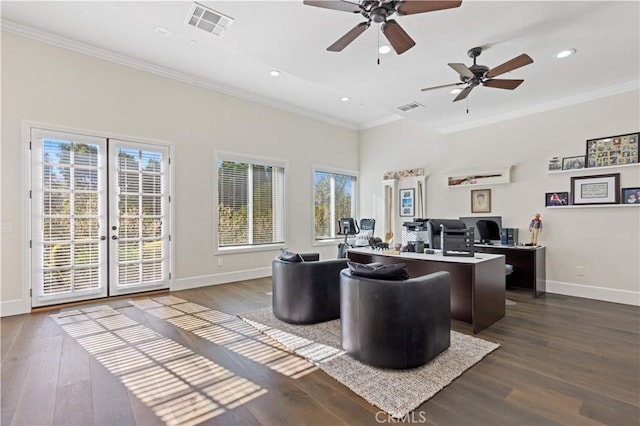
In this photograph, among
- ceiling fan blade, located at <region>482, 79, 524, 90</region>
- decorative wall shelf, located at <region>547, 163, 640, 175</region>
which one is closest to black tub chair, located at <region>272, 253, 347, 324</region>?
ceiling fan blade, located at <region>482, 79, 524, 90</region>

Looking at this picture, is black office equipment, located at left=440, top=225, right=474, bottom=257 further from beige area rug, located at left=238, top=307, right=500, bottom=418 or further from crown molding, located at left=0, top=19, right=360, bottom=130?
crown molding, located at left=0, top=19, right=360, bottom=130

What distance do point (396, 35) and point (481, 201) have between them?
13.9 ft

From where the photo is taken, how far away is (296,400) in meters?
2.07

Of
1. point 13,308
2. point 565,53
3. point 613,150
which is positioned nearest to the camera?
point 565,53

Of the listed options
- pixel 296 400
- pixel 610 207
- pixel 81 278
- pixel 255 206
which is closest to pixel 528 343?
pixel 296 400

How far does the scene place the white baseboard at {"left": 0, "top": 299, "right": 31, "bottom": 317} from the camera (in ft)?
12.8

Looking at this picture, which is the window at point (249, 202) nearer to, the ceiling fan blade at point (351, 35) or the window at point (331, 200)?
the window at point (331, 200)

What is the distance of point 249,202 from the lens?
628cm

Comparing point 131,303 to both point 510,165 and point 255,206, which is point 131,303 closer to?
point 255,206

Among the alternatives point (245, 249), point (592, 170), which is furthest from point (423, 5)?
point (245, 249)

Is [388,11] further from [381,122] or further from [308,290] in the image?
[381,122]

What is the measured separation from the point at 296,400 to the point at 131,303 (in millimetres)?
3499

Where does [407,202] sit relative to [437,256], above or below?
above

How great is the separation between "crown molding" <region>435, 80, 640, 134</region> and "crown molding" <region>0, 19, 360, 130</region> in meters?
3.45
